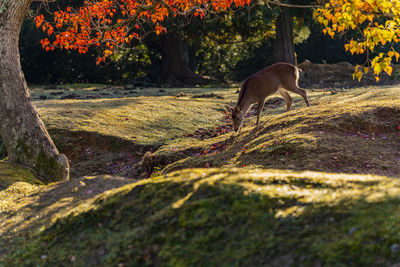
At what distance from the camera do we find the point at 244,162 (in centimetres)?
995

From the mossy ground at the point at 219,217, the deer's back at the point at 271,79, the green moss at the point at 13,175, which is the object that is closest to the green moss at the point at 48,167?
the green moss at the point at 13,175

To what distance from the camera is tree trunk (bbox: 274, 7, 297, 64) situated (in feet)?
110

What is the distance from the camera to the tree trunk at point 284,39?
110ft

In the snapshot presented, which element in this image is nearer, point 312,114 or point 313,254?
point 313,254

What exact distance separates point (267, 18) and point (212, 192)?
87.7ft

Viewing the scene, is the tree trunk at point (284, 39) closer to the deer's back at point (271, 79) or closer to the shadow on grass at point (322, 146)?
the deer's back at point (271, 79)

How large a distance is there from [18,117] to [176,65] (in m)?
26.6

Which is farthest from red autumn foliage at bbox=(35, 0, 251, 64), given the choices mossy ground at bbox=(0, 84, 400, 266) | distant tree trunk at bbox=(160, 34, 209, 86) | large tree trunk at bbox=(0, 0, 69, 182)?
distant tree trunk at bbox=(160, 34, 209, 86)

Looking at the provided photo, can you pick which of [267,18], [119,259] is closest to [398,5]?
[119,259]

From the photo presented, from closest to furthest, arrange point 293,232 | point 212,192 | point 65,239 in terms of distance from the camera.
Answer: point 293,232
point 212,192
point 65,239

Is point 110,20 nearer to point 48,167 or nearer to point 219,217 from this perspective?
point 48,167

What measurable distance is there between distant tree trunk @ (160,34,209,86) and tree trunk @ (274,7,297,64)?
19.6ft

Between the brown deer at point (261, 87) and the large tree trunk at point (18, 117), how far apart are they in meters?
5.25

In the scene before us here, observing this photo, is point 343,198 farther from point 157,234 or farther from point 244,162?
point 244,162
